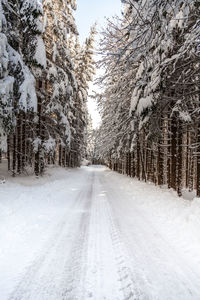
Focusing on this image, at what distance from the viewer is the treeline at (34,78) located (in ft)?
31.4

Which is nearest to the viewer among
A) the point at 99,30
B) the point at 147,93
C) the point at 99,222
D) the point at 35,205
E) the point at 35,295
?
the point at 35,295

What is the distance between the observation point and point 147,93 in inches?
318

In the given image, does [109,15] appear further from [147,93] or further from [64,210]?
[64,210]

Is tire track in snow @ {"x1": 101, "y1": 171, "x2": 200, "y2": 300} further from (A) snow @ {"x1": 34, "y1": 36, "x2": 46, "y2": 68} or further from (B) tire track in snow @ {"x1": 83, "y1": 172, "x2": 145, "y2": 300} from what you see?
(A) snow @ {"x1": 34, "y1": 36, "x2": 46, "y2": 68}

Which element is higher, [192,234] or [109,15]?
[109,15]

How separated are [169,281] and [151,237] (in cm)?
165

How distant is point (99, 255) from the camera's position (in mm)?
3502

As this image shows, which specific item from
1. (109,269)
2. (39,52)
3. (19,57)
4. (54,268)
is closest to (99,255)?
(109,269)

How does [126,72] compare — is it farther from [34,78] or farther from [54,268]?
[54,268]

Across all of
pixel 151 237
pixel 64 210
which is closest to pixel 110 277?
pixel 151 237

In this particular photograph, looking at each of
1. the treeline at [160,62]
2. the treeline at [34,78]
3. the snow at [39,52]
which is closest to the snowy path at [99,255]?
the treeline at [160,62]

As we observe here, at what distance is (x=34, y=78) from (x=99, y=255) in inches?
417

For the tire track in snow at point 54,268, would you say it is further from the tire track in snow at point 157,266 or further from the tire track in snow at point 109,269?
the tire track in snow at point 157,266

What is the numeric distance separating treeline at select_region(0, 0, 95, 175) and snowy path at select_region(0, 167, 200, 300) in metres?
5.81
